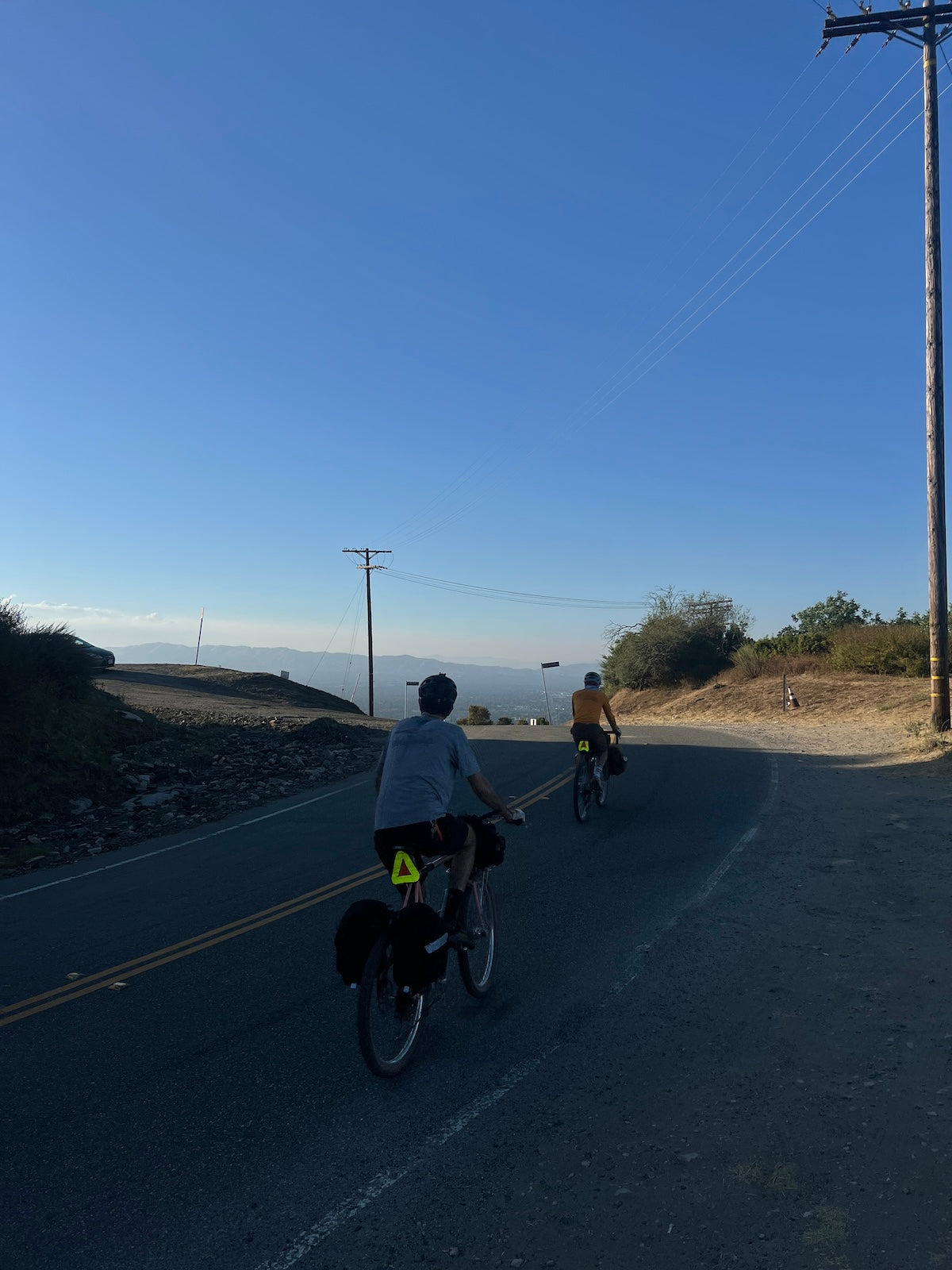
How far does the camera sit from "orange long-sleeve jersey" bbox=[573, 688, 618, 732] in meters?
11.5

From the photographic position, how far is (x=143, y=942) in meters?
7.07

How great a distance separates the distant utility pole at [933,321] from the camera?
17922mm

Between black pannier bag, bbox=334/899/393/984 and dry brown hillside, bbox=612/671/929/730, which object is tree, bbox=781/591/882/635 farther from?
black pannier bag, bbox=334/899/393/984

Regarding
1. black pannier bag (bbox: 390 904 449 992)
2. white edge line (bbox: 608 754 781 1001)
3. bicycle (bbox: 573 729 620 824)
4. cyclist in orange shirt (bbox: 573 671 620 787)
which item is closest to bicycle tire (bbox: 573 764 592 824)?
bicycle (bbox: 573 729 620 824)

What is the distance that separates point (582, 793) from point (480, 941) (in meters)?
5.76

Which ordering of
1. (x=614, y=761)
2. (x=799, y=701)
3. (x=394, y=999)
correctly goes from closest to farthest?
(x=394, y=999)
(x=614, y=761)
(x=799, y=701)

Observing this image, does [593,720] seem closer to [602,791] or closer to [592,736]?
[592,736]

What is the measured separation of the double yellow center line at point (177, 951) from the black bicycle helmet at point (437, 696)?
321 cm

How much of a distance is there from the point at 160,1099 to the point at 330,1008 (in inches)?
50.1

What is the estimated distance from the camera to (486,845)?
527 centimetres

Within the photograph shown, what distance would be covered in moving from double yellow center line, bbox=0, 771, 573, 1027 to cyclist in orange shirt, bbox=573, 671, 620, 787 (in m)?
3.48

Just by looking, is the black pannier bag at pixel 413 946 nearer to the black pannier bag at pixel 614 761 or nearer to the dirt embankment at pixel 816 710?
the black pannier bag at pixel 614 761

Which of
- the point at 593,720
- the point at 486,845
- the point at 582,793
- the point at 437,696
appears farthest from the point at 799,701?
the point at 437,696

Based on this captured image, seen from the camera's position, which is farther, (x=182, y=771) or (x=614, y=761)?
(x=182, y=771)
